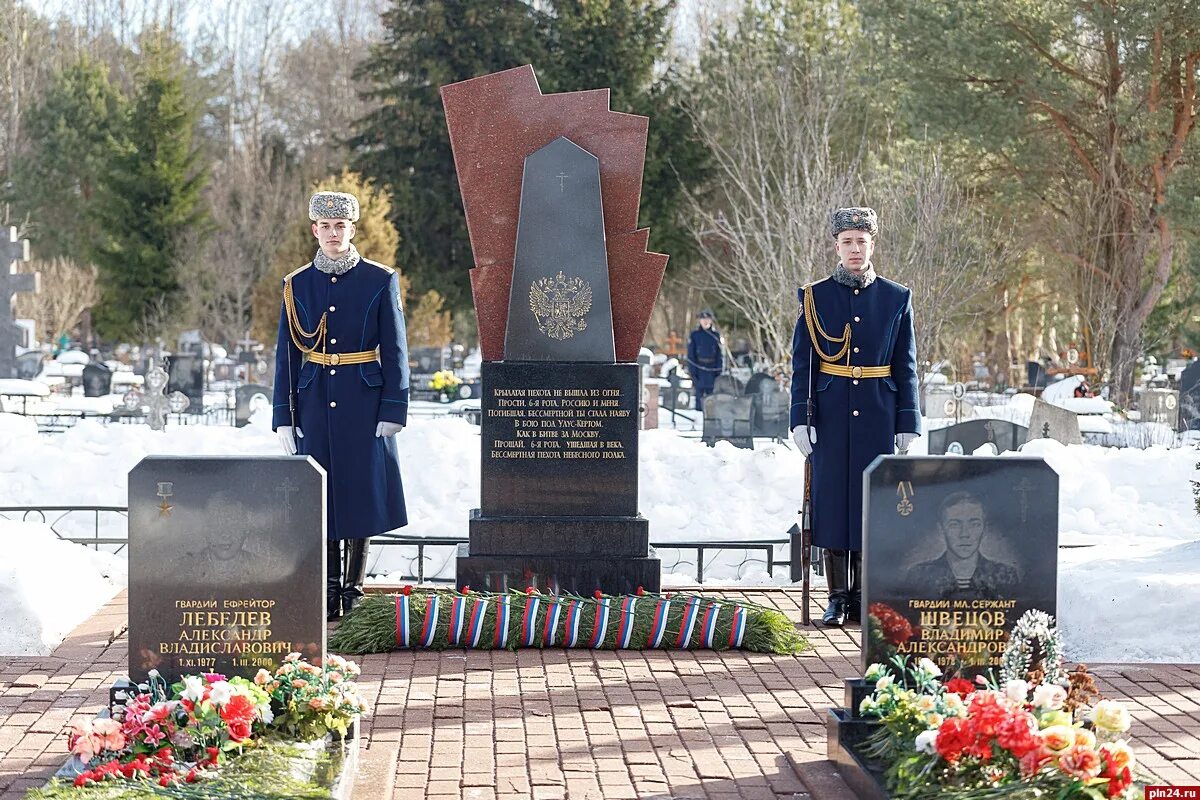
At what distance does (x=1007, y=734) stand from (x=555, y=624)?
126 inches

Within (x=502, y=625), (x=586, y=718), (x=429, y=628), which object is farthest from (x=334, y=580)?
(x=586, y=718)

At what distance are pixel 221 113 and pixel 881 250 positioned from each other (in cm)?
3375

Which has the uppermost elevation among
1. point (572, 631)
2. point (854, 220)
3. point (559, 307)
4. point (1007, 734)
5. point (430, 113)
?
point (430, 113)

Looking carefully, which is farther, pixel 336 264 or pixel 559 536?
pixel 559 536

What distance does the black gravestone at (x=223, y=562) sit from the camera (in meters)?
5.01

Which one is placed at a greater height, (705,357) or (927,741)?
(705,357)

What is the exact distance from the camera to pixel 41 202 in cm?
4650

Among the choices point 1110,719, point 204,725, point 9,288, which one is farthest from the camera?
point 9,288

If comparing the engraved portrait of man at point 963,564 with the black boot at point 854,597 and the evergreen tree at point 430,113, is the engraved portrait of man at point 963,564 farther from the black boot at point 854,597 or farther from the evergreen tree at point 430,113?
the evergreen tree at point 430,113

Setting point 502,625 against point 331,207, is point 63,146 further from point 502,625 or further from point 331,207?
point 502,625

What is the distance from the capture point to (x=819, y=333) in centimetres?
766

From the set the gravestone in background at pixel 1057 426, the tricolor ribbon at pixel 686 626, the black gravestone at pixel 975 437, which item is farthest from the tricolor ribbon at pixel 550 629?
the gravestone in background at pixel 1057 426

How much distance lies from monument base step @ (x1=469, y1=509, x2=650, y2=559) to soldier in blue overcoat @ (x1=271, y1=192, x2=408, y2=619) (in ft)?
1.66

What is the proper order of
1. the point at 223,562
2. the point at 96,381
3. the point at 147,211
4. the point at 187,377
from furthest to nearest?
the point at 147,211 < the point at 96,381 < the point at 187,377 < the point at 223,562
